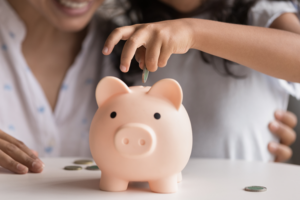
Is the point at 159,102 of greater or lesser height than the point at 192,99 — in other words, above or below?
below

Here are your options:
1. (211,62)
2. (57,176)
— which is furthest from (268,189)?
(211,62)

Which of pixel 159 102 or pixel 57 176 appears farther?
pixel 57 176

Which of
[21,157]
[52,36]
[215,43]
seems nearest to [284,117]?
[215,43]

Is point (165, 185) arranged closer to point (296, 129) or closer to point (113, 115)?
point (113, 115)

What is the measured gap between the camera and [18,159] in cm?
64

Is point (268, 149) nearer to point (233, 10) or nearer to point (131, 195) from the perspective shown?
point (233, 10)

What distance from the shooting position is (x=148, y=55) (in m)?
0.49

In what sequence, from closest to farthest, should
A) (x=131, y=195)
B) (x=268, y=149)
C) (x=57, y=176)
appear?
(x=131, y=195)
(x=57, y=176)
(x=268, y=149)

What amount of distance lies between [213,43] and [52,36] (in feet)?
2.70

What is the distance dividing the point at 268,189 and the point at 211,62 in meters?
0.61

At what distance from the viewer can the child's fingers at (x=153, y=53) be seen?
1.58ft

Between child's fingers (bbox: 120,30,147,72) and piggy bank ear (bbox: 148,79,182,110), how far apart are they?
0.06 meters

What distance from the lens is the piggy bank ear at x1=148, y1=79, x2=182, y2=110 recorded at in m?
0.49

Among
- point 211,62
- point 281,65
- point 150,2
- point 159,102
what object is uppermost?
point 150,2
